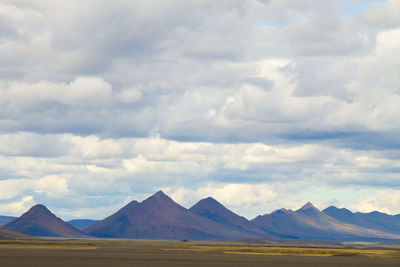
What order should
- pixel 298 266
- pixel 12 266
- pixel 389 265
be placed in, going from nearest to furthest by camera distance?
Result: pixel 12 266 → pixel 298 266 → pixel 389 265

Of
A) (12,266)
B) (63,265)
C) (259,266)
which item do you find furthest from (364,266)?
(12,266)

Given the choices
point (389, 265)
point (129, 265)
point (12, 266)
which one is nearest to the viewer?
point (12, 266)

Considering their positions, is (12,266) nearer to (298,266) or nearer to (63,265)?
(63,265)

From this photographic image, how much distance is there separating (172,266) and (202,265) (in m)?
6.88

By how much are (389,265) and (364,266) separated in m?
8.34

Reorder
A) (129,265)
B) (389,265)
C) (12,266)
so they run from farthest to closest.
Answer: (389,265)
(129,265)
(12,266)

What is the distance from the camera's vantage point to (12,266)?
106312 millimetres

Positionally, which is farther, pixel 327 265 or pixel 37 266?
pixel 327 265

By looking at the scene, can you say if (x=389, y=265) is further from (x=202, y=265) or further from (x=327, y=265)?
(x=202, y=265)

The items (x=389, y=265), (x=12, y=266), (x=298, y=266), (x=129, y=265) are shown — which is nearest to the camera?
(x=12, y=266)

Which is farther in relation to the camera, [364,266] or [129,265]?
[364,266]

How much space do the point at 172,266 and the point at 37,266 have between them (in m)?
23.6

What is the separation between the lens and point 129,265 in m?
→ 117

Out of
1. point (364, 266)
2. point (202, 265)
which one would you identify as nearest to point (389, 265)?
point (364, 266)
